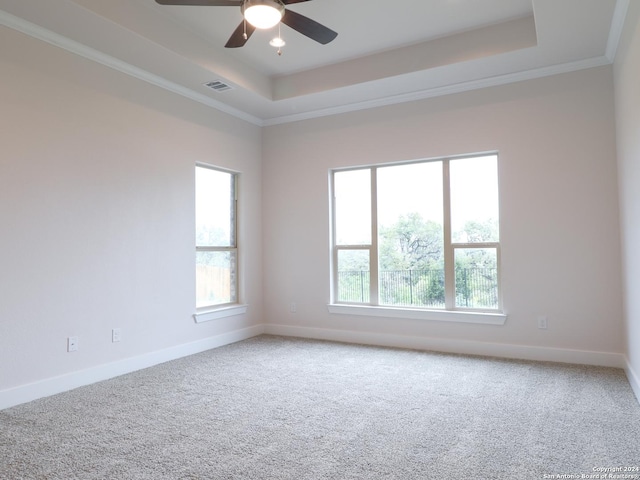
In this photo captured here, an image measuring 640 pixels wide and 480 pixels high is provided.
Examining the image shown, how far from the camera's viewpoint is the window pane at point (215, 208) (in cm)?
494

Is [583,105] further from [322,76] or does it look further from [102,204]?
[102,204]

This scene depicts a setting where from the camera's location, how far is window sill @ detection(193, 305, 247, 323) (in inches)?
187

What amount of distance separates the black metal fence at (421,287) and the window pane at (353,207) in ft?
1.49

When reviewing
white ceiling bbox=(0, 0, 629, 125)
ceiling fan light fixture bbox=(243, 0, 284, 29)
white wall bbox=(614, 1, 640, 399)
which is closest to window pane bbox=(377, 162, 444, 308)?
white ceiling bbox=(0, 0, 629, 125)

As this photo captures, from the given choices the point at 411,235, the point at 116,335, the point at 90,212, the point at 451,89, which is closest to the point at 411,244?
the point at 411,235

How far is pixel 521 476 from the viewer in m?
2.05

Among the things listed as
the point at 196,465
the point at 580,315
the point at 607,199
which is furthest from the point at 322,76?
the point at 196,465

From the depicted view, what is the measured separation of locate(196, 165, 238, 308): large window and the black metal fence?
1.42 meters

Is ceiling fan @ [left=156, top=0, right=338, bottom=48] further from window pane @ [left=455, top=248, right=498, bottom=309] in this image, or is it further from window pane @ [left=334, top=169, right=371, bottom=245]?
window pane @ [left=455, top=248, right=498, bottom=309]

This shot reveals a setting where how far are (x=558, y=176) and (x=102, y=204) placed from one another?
169 inches

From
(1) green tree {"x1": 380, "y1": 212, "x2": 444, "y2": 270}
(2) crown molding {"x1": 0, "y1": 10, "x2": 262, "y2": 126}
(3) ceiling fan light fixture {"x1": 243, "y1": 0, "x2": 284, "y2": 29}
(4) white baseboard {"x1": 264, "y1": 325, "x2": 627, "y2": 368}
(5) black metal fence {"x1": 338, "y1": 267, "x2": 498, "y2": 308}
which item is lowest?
(4) white baseboard {"x1": 264, "y1": 325, "x2": 627, "y2": 368}

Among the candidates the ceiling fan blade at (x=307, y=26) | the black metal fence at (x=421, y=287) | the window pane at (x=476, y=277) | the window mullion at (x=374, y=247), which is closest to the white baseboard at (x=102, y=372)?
the black metal fence at (x=421, y=287)

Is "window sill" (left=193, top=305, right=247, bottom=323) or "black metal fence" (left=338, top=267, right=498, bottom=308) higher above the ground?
"black metal fence" (left=338, top=267, right=498, bottom=308)

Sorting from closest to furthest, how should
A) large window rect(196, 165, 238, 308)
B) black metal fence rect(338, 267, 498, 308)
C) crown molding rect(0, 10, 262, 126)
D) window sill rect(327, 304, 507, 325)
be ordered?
crown molding rect(0, 10, 262, 126), window sill rect(327, 304, 507, 325), black metal fence rect(338, 267, 498, 308), large window rect(196, 165, 238, 308)
